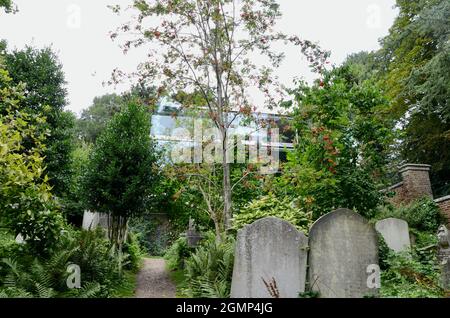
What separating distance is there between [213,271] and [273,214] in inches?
76.3

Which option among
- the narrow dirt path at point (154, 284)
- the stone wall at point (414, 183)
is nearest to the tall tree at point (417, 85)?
the stone wall at point (414, 183)

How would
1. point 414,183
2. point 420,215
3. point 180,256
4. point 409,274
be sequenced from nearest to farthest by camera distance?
point 409,274, point 180,256, point 420,215, point 414,183

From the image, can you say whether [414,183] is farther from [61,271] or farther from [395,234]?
[61,271]

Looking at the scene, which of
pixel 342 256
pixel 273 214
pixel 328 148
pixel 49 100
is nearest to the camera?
pixel 342 256

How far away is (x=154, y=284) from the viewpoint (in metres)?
10.5

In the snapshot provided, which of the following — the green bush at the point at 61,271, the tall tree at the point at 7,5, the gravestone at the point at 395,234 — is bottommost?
the green bush at the point at 61,271

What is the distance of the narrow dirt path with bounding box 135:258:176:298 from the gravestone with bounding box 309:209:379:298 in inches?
168

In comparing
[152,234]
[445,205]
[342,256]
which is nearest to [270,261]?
[342,256]

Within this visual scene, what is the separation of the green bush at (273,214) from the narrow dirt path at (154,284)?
266cm

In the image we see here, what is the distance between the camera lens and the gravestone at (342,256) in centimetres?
628

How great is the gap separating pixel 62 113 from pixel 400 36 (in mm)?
17279

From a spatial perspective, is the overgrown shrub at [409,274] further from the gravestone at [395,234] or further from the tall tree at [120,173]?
the tall tree at [120,173]

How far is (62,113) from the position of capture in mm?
17750
